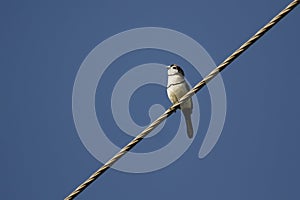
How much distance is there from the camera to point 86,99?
27828 millimetres

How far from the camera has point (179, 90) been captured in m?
11.8

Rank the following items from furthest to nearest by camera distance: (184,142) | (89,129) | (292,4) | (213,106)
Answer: (89,129), (184,142), (213,106), (292,4)

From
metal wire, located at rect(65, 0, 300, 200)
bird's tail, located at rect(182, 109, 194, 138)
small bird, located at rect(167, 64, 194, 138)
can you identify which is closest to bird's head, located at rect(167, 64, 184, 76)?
small bird, located at rect(167, 64, 194, 138)

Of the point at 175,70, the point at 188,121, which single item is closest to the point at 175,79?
the point at 175,70

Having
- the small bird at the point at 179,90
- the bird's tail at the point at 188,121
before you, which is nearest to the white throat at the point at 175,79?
the small bird at the point at 179,90

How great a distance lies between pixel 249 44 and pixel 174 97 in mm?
5738

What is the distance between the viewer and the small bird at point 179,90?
1180 centimetres

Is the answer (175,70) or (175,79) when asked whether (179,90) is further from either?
(175,70)

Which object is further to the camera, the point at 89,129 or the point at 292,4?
the point at 89,129

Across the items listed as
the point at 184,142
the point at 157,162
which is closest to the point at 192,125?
the point at 184,142

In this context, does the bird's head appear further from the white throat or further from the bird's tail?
the bird's tail

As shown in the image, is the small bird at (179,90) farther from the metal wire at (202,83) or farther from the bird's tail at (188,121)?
the metal wire at (202,83)

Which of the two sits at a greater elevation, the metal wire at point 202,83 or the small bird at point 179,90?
the small bird at point 179,90

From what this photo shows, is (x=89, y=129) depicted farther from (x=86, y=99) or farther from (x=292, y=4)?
(x=292, y=4)
